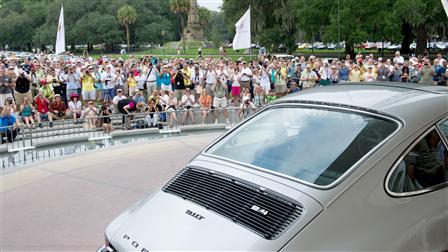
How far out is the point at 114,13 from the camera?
334ft

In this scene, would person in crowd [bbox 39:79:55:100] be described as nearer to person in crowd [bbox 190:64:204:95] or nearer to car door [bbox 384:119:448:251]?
person in crowd [bbox 190:64:204:95]

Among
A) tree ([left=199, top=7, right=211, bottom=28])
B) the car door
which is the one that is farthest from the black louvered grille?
tree ([left=199, top=7, right=211, bottom=28])

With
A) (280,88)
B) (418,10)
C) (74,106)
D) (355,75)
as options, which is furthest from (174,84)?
(418,10)

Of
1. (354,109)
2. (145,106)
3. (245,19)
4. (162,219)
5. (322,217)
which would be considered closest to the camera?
(322,217)

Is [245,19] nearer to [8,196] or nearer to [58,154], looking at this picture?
[58,154]

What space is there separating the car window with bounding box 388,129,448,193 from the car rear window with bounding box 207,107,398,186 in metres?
0.23

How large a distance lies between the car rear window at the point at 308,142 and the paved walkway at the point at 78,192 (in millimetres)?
2901

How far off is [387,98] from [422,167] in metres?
0.60

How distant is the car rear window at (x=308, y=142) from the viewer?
3.30 metres

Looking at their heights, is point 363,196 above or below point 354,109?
below

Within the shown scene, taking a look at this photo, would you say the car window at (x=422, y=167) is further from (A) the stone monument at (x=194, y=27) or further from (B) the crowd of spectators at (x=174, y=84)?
(A) the stone monument at (x=194, y=27)

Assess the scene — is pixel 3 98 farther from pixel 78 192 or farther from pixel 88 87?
pixel 78 192

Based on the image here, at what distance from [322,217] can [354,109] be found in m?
1.06

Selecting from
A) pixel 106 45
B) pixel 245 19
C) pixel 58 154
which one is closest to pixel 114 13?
pixel 106 45
